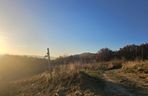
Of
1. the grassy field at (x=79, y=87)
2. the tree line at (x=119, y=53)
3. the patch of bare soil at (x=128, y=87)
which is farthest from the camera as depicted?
the tree line at (x=119, y=53)

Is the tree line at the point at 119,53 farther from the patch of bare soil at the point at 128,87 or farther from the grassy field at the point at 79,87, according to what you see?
the patch of bare soil at the point at 128,87

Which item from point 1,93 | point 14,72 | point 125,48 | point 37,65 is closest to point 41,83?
point 1,93

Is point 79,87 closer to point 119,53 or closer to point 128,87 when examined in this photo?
point 128,87

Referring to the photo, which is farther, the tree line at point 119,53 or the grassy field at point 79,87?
the tree line at point 119,53

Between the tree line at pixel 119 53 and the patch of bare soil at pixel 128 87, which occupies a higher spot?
the tree line at pixel 119 53

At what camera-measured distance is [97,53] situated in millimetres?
55375

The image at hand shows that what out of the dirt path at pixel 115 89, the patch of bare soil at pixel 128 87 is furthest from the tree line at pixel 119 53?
the dirt path at pixel 115 89

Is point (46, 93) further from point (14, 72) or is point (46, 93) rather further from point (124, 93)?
point (14, 72)

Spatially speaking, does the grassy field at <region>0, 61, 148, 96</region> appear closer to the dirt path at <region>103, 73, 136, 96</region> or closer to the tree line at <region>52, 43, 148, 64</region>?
the dirt path at <region>103, 73, 136, 96</region>

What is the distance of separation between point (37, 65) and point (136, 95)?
37.8m

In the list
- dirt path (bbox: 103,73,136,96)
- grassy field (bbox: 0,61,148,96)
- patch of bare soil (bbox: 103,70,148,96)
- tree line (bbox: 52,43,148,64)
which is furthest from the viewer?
tree line (bbox: 52,43,148,64)

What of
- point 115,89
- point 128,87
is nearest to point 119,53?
point 128,87

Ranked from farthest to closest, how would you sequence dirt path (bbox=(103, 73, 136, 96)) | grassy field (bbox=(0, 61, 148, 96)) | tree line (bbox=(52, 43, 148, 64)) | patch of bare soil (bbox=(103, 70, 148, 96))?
1. tree line (bbox=(52, 43, 148, 64))
2. grassy field (bbox=(0, 61, 148, 96))
3. patch of bare soil (bbox=(103, 70, 148, 96))
4. dirt path (bbox=(103, 73, 136, 96))

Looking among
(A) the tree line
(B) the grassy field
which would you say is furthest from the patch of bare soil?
(A) the tree line
